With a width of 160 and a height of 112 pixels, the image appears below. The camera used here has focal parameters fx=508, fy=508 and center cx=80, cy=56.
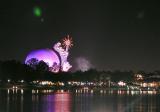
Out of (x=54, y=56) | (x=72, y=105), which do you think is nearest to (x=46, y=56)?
(x=54, y=56)

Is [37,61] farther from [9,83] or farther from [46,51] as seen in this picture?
[9,83]

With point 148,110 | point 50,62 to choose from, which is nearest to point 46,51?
point 50,62

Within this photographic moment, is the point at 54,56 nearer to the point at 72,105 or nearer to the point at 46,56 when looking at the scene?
the point at 46,56

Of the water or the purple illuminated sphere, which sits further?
the purple illuminated sphere

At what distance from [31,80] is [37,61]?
21.3 meters

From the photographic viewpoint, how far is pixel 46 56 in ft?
608

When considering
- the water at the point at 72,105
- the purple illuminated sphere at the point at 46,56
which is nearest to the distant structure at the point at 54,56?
the purple illuminated sphere at the point at 46,56

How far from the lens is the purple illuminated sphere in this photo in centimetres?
18362

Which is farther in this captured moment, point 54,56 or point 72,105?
point 54,56

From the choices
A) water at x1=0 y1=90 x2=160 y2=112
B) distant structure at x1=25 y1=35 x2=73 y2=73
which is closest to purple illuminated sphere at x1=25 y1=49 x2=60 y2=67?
distant structure at x1=25 y1=35 x2=73 y2=73

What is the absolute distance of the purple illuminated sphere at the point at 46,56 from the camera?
18362 centimetres

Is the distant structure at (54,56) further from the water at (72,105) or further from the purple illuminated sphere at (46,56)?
the water at (72,105)

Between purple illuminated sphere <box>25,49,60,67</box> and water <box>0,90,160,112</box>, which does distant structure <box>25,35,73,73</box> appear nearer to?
purple illuminated sphere <box>25,49,60,67</box>

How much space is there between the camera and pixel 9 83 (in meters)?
140
